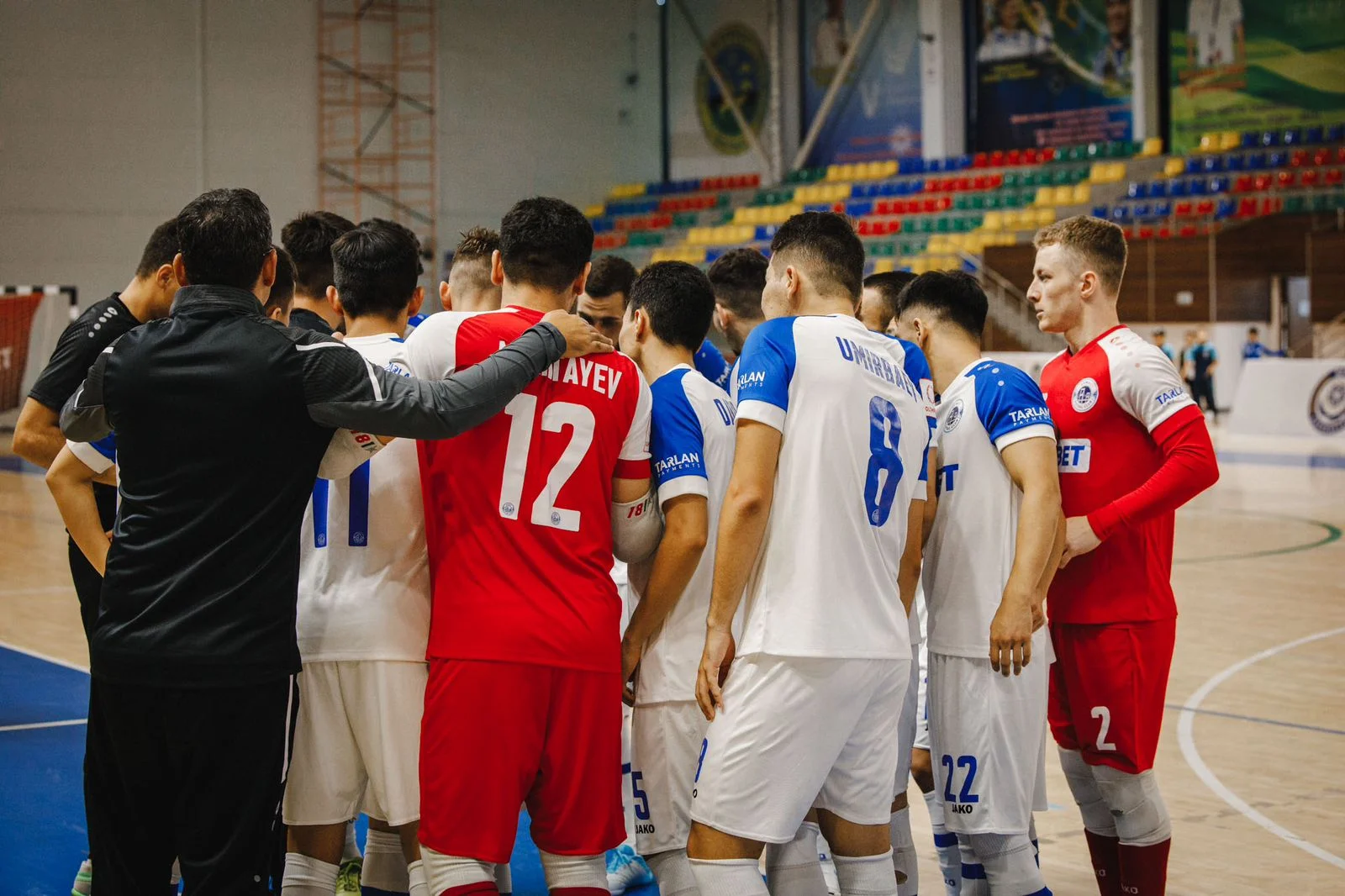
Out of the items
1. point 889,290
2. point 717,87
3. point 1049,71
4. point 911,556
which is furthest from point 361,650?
point 717,87

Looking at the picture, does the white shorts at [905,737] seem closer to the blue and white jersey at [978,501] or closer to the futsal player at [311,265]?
the blue and white jersey at [978,501]

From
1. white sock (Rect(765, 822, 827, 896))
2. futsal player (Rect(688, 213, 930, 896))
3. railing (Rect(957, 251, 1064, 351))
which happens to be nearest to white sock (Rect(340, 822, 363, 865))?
white sock (Rect(765, 822, 827, 896))

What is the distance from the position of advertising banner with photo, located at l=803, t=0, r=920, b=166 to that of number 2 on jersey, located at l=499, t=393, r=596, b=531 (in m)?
29.1

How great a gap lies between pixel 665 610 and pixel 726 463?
17.7 inches

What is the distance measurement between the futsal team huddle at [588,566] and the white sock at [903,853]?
1cm

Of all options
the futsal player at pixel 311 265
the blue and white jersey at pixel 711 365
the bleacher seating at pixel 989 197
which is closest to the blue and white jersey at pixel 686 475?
the blue and white jersey at pixel 711 365

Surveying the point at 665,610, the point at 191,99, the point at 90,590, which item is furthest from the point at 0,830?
the point at 191,99

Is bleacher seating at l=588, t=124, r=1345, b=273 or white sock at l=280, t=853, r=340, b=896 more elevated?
bleacher seating at l=588, t=124, r=1345, b=273

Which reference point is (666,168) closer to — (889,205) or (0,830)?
(889,205)

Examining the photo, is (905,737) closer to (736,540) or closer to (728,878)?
(728,878)

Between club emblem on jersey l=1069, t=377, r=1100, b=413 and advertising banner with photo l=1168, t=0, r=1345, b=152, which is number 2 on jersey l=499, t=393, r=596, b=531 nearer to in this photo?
club emblem on jersey l=1069, t=377, r=1100, b=413

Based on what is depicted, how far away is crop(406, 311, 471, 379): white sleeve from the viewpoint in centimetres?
350

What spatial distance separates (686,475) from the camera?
3.68 metres

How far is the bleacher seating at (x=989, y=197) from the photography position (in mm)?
25516
